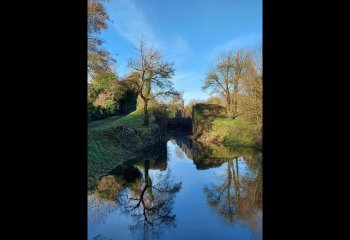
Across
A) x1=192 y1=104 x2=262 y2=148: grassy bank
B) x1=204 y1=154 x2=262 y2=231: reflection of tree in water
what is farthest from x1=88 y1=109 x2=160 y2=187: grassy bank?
x1=192 y1=104 x2=262 y2=148: grassy bank

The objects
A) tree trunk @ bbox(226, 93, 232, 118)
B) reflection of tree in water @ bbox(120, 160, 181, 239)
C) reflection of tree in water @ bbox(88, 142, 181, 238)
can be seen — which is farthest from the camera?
tree trunk @ bbox(226, 93, 232, 118)

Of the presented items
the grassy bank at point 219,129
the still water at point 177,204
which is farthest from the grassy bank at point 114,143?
the grassy bank at point 219,129

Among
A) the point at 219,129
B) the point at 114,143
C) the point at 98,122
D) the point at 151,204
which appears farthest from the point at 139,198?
the point at 219,129

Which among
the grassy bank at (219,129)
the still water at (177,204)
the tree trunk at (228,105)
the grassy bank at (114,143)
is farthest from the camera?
the tree trunk at (228,105)

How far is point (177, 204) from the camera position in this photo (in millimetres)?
5254

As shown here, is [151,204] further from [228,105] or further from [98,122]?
[228,105]

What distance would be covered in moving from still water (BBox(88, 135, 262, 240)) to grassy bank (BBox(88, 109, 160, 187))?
2.14 ft

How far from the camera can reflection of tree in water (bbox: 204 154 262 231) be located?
4.46 metres

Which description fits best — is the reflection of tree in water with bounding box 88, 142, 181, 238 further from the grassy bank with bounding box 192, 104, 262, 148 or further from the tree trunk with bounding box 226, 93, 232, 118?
the tree trunk with bounding box 226, 93, 232, 118

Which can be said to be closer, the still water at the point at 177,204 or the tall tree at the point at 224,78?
the still water at the point at 177,204

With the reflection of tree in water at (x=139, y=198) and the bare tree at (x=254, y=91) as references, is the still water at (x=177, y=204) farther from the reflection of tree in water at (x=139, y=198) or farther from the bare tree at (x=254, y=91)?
the bare tree at (x=254, y=91)

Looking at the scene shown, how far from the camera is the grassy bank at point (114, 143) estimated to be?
27.3ft
